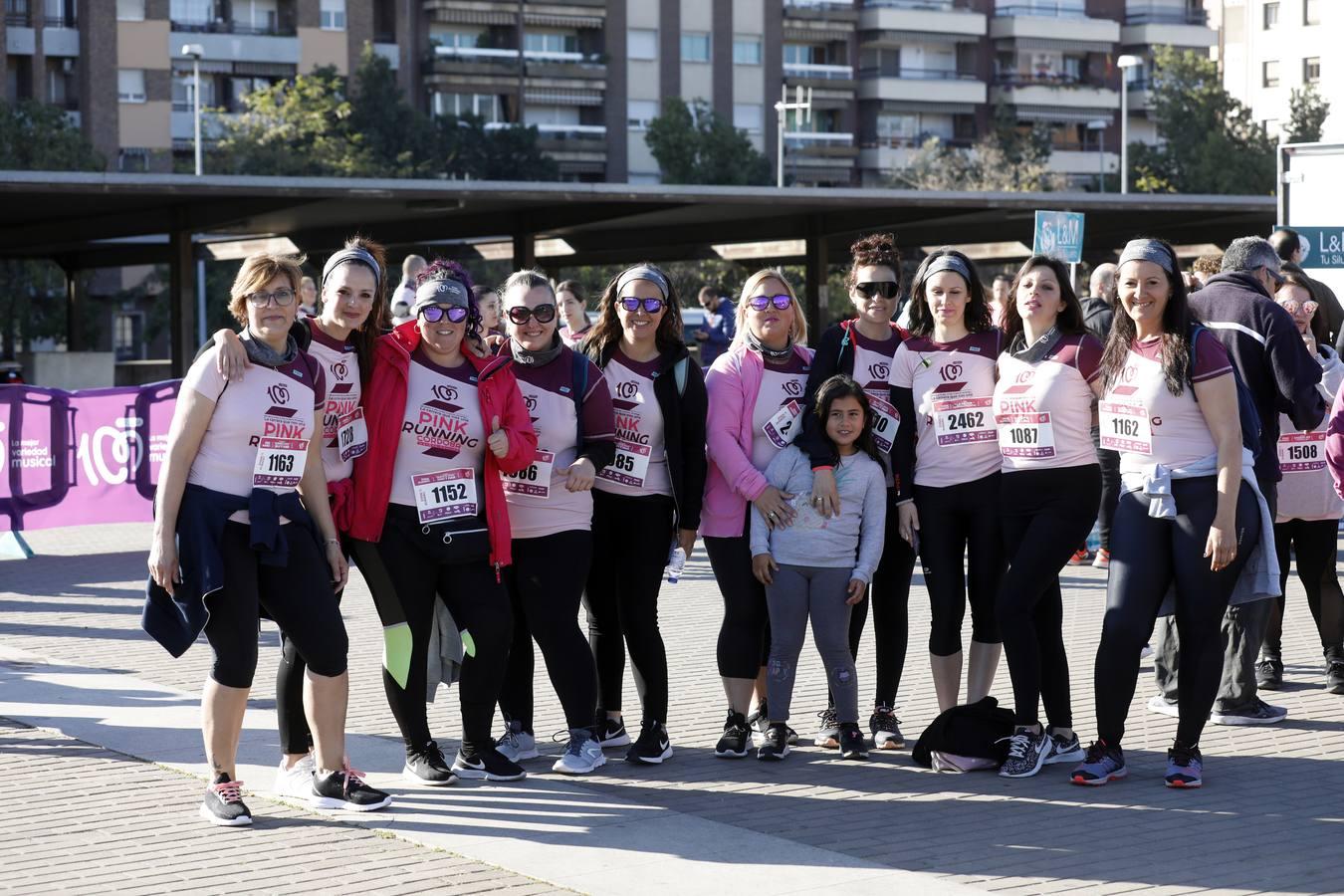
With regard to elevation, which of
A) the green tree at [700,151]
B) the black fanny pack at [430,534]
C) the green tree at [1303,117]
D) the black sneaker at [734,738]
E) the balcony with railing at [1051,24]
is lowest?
the black sneaker at [734,738]

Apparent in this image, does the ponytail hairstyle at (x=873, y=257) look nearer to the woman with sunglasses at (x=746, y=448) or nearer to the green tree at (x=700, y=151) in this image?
the woman with sunglasses at (x=746, y=448)

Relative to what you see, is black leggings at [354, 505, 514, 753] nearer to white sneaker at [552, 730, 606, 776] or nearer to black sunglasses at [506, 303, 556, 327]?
white sneaker at [552, 730, 606, 776]

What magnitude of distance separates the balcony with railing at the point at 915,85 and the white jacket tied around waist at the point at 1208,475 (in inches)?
3299

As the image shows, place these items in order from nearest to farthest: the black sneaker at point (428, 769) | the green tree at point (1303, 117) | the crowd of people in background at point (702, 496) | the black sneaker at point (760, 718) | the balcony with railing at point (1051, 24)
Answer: the crowd of people in background at point (702, 496), the black sneaker at point (428, 769), the black sneaker at point (760, 718), the green tree at point (1303, 117), the balcony with railing at point (1051, 24)

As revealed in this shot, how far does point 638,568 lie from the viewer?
741cm

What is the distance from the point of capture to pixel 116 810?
6.75m

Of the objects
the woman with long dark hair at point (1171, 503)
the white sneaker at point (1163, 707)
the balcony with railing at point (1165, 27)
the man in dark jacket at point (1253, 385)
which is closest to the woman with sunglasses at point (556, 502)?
the woman with long dark hair at point (1171, 503)

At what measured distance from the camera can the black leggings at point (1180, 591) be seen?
6.89m

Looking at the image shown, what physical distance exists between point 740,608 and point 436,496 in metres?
1.42

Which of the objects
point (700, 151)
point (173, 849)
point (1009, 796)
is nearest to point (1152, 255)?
point (1009, 796)

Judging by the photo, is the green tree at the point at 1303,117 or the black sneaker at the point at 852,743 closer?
the black sneaker at the point at 852,743

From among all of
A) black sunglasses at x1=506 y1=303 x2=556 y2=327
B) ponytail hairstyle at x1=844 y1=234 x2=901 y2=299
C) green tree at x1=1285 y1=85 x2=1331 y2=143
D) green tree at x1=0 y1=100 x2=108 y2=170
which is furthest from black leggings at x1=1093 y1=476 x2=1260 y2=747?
green tree at x1=1285 y1=85 x2=1331 y2=143

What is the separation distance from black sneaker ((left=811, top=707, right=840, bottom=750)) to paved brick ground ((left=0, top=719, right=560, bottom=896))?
2.13 metres

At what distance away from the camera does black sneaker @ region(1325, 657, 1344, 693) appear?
8.77 m
